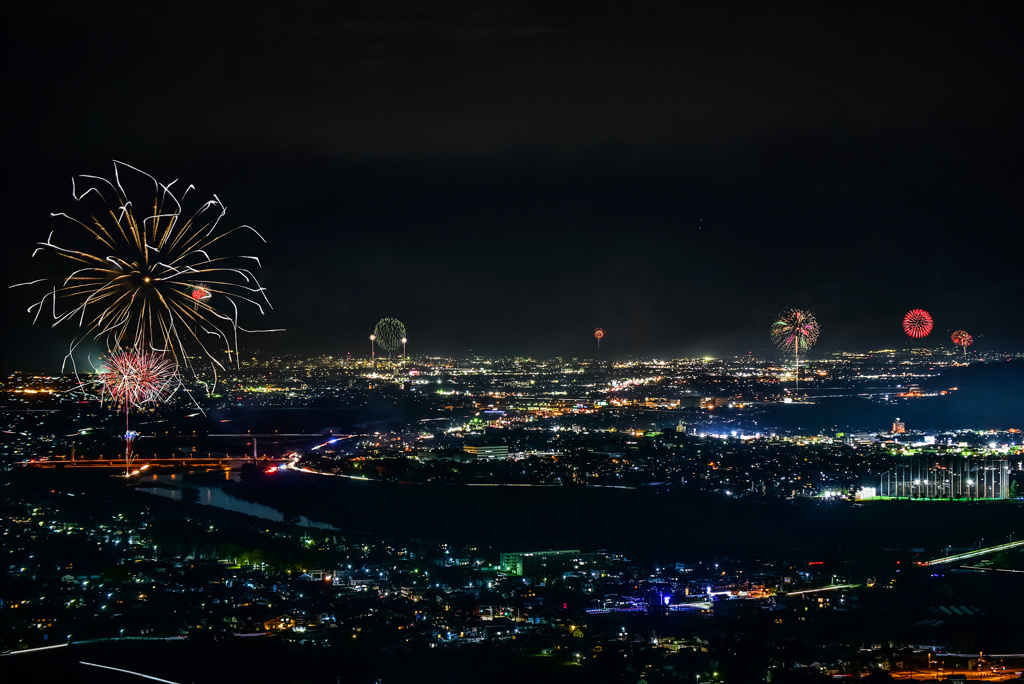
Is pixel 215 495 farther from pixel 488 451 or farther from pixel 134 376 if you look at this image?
pixel 488 451

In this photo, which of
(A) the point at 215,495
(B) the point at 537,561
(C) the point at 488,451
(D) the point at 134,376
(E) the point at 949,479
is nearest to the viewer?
(B) the point at 537,561

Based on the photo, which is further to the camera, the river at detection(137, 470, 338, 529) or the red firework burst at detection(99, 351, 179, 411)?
the river at detection(137, 470, 338, 529)

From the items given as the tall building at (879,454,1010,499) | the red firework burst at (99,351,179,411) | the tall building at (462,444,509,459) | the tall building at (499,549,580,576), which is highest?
the red firework burst at (99,351,179,411)

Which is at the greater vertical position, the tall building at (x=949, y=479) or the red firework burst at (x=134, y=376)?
the red firework burst at (x=134, y=376)

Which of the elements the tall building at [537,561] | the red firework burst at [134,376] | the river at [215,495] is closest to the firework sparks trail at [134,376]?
→ the red firework burst at [134,376]

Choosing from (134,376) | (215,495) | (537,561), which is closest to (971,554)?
(537,561)

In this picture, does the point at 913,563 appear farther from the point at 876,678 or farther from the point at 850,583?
the point at 876,678

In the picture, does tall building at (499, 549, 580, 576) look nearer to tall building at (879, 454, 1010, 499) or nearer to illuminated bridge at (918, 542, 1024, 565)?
illuminated bridge at (918, 542, 1024, 565)

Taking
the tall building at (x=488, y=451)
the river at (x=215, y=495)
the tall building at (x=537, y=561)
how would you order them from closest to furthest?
the tall building at (x=537, y=561) < the river at (x=215, y=495) < the tall building at (x=488, y=451)

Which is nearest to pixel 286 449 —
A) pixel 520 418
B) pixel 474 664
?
pixel 520 418

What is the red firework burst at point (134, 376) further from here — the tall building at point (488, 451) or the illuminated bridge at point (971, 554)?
the illuminated bridge at point (971, 554)

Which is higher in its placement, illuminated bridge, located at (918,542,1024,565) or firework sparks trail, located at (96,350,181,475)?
firework sparks trail, located at (96,350,181,475)

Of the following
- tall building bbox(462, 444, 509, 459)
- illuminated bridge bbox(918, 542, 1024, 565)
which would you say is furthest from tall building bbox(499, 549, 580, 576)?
tall building bbox(462, 444, 509, 459)
